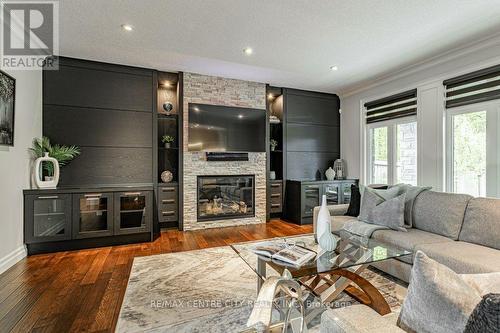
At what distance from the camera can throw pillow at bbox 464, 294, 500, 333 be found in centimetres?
56

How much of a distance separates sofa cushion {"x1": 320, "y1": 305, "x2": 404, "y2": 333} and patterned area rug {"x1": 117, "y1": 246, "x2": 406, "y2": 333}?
3.51 ft

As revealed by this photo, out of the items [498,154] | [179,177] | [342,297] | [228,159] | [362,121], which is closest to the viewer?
[342,297]

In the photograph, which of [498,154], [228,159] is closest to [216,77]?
[228,159]

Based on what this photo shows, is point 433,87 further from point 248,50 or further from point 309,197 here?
point 248,50

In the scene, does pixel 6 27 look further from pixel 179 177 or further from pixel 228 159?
pixel 228 159

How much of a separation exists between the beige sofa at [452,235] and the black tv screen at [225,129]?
2.75 m

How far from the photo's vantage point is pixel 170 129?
4.61 m

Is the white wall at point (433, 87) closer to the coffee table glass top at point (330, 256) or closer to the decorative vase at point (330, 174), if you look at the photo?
the decorative vase at point (330, 174)

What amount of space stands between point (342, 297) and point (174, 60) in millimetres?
3699

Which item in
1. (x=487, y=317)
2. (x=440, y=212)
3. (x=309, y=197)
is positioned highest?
(x=487, y=317)

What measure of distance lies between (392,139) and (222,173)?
124 inches

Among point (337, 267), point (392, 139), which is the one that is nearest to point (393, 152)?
point (392, 139)

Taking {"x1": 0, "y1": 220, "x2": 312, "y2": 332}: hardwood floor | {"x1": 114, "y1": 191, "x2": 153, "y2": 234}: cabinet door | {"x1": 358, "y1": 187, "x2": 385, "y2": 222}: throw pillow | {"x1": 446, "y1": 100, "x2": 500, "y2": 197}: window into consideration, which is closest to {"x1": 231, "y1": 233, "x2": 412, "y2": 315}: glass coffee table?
{"x1": 358, "y1": 187, "x2": 385, "y2": 222}: throw pillow

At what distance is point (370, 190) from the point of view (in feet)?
10.3
